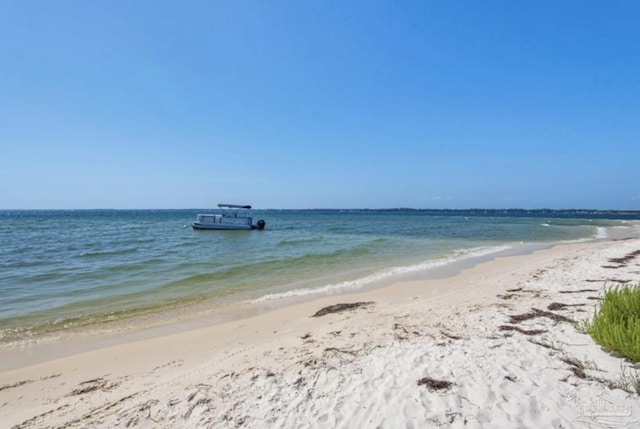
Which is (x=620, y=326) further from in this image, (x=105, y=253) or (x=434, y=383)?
(x=105, y=253)

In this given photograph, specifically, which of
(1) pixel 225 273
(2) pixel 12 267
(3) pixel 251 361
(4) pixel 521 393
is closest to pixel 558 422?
(4) pixel 521 393

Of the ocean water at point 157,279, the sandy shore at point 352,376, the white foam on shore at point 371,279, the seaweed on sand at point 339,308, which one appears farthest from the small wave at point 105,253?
the seaweed on sand at point 339,308

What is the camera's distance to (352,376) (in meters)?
4.30

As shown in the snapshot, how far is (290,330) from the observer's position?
6.98 metres

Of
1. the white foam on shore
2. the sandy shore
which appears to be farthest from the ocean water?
the sandy shore

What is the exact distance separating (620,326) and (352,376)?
152 inches

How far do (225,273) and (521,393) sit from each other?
11.9 metres

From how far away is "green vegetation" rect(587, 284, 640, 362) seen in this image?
4.21 meters

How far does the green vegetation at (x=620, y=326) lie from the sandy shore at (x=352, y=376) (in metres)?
0.18

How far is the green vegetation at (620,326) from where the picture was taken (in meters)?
4.21

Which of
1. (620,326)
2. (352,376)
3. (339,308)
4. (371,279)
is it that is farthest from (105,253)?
(620,326)

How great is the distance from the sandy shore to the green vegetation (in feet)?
0.60

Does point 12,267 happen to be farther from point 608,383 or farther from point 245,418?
point 608,383

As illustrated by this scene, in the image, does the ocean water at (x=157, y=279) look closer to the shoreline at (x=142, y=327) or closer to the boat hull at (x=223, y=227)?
the shoreline at (x=142, y=327)
